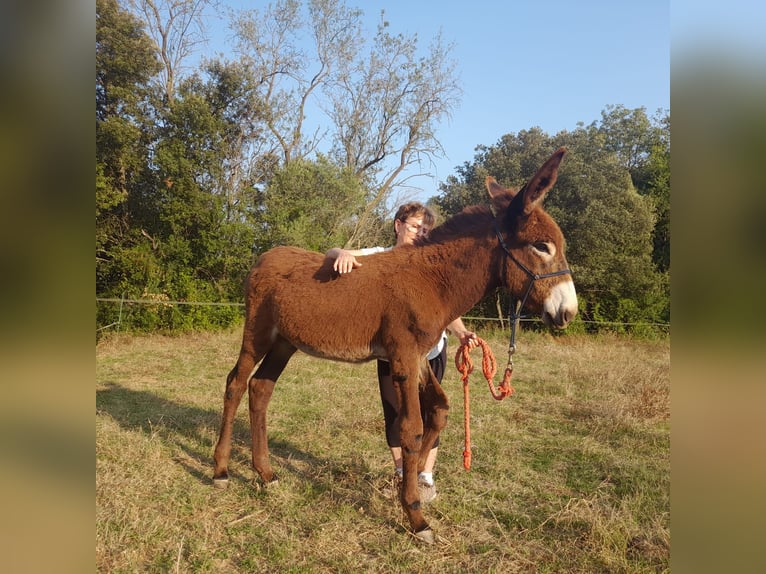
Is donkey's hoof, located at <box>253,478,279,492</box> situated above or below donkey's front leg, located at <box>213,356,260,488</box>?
below

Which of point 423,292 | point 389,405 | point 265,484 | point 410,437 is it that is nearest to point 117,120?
point 265,484

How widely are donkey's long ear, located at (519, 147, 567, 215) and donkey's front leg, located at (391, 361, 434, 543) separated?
150 cm

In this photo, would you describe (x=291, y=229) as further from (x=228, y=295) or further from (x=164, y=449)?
(x=164, y=449)

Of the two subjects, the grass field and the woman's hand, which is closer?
the grass field


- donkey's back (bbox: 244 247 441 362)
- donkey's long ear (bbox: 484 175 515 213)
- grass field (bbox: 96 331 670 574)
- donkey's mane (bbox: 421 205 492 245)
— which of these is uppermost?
donkey's long ear (bbox: 484 175 515 213)

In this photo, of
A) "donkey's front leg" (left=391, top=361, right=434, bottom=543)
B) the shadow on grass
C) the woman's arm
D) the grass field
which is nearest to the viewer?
the grass field

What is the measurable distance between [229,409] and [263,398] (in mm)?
335

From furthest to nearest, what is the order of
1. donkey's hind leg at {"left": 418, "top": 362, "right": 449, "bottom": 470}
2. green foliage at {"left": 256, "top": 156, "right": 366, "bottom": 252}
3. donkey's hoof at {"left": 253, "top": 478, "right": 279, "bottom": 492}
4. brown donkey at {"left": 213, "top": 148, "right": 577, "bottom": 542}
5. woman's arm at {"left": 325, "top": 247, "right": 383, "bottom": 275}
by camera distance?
1. green foliage at {"left": 256, "top": 156, "right": 366, "bottom": 252}
2. donkey's hoof at {"left": 253, "top": 478, "right": 279, "bottom": 492}
3. donkey's hind leg at {"left": 418, "top": 362, "right": 449, "bottom": 470}
4. woman's arm at {"left": 325, "top": 247, "right": 383, "bottom": 275}
5. brown donkey at {"left": 213, "top": 148, "right": 577, "bottom": 542}

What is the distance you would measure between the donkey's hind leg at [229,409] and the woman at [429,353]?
125 cm

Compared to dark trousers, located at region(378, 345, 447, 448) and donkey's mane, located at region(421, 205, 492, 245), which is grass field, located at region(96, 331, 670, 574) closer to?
dark trousers, located at region(378, 345, 447, 448)

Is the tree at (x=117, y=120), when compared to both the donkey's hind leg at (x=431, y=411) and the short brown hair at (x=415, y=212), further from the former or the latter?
the donkey's hind leg at (x=431, y=411)

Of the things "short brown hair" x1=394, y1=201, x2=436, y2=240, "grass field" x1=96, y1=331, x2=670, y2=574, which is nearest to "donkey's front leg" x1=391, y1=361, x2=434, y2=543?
"grass field" x1=96, y1=331, x2=670, y2=574

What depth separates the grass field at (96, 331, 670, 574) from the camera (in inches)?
123
